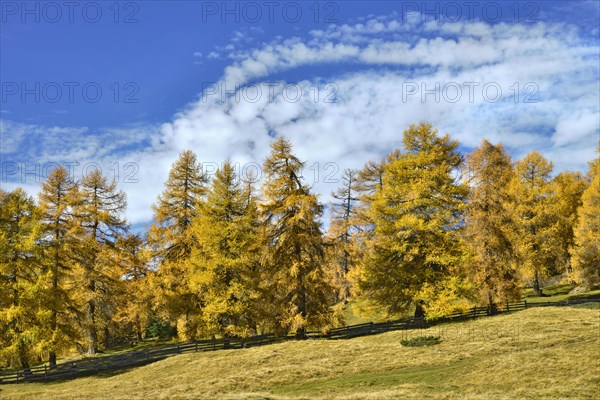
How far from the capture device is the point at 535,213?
46.2 m

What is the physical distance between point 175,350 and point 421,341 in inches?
688

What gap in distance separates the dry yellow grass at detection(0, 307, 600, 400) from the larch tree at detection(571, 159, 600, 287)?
1296 centimetres

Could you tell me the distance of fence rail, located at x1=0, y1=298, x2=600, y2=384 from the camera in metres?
29.8

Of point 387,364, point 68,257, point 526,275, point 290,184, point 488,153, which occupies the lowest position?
point 387,364

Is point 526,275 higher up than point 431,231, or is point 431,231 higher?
point 431,231

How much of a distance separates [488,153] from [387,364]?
2395 centimetres

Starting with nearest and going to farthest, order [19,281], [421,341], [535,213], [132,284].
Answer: [421,341], [19,281], [132,284], [535,213]

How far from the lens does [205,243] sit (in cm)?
3203

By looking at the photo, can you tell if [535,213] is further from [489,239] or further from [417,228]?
[417,228]

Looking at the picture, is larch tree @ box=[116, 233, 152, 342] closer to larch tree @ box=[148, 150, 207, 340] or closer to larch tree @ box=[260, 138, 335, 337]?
Result: larch tree @ box=[148, 150, 207, 340]

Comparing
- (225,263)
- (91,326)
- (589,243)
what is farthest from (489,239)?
(91,326)

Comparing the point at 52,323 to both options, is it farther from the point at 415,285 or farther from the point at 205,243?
the point at 415,285

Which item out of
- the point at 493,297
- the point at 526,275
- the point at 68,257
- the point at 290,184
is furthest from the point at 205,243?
the point at 526,275

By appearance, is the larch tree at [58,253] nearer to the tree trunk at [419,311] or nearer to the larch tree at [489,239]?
the tree trunk at [419,311]
